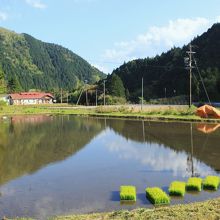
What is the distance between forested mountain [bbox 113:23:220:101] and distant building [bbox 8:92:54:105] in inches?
1138

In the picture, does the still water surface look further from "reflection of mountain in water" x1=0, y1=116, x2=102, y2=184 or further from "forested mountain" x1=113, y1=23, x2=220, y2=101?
"forested mountain" x1=113, y1=23, x2=220, y2=101

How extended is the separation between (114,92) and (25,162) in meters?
88.9

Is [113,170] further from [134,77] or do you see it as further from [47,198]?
[134,77]

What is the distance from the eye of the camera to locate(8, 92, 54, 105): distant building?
453ft

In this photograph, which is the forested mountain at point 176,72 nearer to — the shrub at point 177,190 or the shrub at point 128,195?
the shrub at point 177,190

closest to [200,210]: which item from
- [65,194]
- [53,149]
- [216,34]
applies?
[65,194]

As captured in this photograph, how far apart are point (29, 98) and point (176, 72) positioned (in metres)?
51.9

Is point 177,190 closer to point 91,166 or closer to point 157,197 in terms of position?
point 157,197

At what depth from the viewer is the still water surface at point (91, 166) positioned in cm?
1389

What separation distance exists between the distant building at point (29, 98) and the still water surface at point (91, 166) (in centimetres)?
10526

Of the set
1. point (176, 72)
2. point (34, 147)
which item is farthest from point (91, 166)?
point (176, 72)

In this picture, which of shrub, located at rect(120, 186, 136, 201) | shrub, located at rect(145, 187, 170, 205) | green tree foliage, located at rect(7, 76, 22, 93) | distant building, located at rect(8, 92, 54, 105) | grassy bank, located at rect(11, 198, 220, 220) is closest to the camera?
grassy bank, located at rect(11, 198, 220, 220)

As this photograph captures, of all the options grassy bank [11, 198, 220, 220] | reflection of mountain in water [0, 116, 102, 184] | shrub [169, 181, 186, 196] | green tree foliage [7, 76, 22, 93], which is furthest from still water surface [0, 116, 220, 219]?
green tree foliage [7, 76, 22, 93]

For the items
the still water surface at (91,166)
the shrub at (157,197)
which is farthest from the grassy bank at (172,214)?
the still water surface at (91,166)
